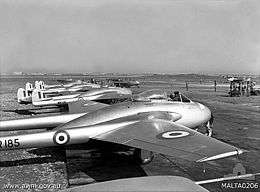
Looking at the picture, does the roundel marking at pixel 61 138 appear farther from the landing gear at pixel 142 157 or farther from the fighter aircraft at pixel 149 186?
the fighter aircraft at pixel 149 186

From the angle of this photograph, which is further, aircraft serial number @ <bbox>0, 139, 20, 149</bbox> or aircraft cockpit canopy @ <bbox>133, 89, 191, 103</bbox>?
aircraft cockpit canopy @ <bbox>133, 89, 191, 103</bbox>

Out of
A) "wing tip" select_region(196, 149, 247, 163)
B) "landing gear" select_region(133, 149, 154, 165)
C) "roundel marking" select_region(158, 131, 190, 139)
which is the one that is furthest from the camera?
"landing gear" select_region(133, 149, 154, 165)

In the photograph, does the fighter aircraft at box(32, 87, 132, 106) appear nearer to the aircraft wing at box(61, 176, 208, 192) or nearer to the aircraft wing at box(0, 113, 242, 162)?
the aircraft wing at box(0, 113, 242, 162)

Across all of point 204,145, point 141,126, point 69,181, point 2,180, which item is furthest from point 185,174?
point 2,180

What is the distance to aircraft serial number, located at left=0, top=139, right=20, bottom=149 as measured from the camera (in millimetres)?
10719

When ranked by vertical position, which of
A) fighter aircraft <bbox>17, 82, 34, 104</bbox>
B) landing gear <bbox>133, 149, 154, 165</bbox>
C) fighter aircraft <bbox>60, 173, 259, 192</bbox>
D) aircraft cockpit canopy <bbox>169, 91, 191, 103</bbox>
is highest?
fighter aircraft <bbox>60, 173, 259, 192</bbox>

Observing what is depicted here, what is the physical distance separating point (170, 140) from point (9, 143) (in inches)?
220

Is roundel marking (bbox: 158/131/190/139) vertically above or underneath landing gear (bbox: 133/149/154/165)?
above

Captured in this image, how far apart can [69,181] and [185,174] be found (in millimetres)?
3918

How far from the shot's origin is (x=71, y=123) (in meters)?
13.2

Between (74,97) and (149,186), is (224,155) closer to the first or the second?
(149,186)

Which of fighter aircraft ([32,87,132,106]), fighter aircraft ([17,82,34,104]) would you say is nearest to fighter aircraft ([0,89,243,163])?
fighter aircraft ([32,87,132,106])

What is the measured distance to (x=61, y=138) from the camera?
11250 mm

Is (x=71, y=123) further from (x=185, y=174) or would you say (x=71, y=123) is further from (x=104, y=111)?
(x=185, y=174)
